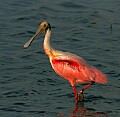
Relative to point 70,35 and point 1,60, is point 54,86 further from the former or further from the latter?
point 70,35

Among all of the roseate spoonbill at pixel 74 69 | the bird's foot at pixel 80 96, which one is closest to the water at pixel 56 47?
the bird's foot at pixel 80 96

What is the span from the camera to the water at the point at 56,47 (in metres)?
13.8

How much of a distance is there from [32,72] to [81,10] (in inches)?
284

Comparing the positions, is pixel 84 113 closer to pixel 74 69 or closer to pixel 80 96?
pixel 80 96

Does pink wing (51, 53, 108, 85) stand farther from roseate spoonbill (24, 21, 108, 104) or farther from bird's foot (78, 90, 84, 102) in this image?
bird's foot (78, 90, 84, 102)

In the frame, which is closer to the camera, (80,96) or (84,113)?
(84,113)

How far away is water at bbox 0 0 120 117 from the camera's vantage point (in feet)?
45.2

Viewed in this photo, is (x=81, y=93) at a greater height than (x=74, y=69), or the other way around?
(x=74, y=69)

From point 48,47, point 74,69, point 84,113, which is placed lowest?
point 84,113

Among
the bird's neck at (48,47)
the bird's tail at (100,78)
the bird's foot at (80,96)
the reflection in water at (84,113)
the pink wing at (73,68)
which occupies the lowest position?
the reflection in water at (84,113)

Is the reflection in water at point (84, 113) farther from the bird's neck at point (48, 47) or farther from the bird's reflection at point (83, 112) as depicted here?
the bird's neck at point (48, 47)

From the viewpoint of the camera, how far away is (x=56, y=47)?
61.3 ft

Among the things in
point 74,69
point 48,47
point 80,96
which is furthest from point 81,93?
point 48,47

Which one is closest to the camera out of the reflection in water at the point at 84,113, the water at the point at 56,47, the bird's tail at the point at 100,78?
the reflection in water at the point at 84,113
